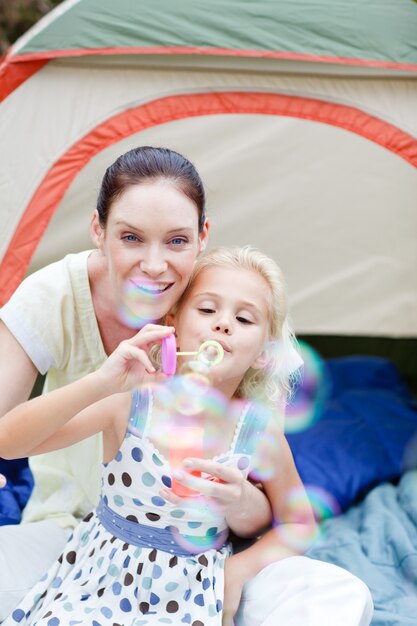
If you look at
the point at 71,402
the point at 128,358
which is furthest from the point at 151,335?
the point at 71,402

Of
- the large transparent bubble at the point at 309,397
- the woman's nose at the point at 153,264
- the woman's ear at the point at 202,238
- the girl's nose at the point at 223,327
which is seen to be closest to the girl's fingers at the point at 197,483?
the girl's nose at the point at 223,327

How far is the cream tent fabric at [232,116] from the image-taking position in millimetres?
2037

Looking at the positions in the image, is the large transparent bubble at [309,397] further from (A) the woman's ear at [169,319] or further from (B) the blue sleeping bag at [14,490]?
(A) the woman's ear at [169,319]

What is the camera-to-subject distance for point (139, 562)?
1386 mm

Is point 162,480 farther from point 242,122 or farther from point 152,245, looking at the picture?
point 242,122

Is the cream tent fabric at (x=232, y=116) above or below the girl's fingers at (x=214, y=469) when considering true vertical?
above

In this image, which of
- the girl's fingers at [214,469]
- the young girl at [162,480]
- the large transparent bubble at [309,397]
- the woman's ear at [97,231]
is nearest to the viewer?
the girl's fingers at [214,469]

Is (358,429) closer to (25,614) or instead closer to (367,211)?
(367,211)

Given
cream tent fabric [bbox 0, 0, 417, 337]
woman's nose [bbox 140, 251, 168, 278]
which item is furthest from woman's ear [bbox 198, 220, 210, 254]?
cream tent fabric [bbox 0, 0, 417, 337]

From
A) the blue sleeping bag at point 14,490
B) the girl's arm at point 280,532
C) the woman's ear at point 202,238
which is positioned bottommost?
the blue sleeping bag at point 14,490

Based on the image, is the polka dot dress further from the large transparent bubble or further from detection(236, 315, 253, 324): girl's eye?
the large transparent bubble

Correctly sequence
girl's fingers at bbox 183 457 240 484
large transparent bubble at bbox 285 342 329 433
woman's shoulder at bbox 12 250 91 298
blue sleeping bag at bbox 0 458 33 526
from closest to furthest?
girl's fingers at bbox 183 457 240 484 → woman's shoulder at bbox 12 250 91 298 → blue sleeping bag at bbox 0 458 33 526 → large transparent bubble at bbox 285 342 329 433

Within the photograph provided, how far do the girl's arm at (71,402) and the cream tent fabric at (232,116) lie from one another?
0.70 m

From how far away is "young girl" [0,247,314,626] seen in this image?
52.0 inches
